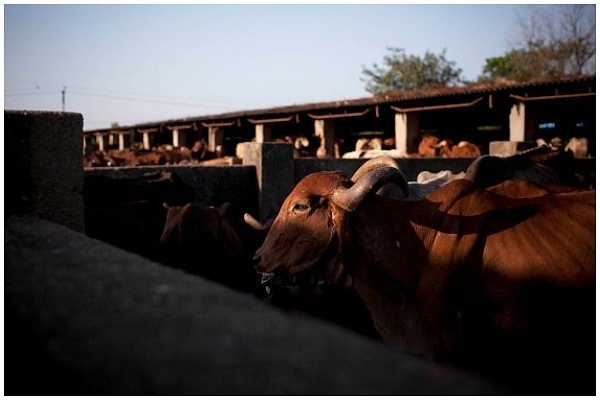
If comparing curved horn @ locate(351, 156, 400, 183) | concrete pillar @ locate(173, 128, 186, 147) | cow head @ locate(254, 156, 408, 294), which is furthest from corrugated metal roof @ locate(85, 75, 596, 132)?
cow head @ locate(254, 156, 408, 294)

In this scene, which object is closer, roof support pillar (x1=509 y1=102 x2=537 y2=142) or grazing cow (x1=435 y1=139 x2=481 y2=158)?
roof support pillar (x1=509 y1=102 x2=537 y2=142)

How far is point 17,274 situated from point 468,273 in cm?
295

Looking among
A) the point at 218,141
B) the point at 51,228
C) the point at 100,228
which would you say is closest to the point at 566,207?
the point at 51,228

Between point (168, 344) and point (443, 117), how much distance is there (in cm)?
1795

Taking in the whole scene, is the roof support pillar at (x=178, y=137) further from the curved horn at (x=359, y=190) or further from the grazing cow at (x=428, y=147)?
the curved horn at (x=359, y=190)

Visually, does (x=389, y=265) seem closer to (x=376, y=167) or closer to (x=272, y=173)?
(x=376, y=167)

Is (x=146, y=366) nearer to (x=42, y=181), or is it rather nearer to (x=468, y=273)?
(x=42, y=181)

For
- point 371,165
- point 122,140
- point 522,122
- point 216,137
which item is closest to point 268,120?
point 216,137

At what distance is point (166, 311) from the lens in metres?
0.98

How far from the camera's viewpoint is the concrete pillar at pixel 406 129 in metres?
15.0

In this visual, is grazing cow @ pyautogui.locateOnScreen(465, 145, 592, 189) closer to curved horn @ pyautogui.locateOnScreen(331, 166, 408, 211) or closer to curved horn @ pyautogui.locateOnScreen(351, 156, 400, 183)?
curved horn @ pyautogui.locateOnScreen(351, 156, 400, 183)

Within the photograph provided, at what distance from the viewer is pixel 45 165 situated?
308 centimetres

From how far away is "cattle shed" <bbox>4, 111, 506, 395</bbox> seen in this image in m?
0.73

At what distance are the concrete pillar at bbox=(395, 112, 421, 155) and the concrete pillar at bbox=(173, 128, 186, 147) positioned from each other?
48.8ft
